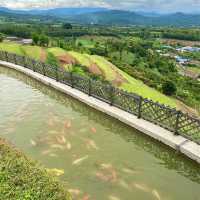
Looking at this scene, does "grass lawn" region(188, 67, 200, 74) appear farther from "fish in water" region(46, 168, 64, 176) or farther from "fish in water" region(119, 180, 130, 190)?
"fish in water" region(46, 168, 64, 176)

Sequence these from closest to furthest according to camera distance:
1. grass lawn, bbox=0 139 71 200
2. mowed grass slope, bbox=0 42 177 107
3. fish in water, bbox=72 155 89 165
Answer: grass lawn, bbox=0 139 71 200 < fish in water, bbox=72 155 89 165 < mowed grass slope, bbox=0 42 177 107

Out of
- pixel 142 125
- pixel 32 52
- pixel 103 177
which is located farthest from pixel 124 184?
pixel 32 52

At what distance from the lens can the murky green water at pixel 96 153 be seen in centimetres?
871

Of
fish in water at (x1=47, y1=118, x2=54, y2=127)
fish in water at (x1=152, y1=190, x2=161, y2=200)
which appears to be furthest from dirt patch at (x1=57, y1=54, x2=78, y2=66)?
fish in water at (x1=152, y1=190, x2=161, y2=200)

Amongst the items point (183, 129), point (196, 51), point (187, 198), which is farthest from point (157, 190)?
point (196, 51)

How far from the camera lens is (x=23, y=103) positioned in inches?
624

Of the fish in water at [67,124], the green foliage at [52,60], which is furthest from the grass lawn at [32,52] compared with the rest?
the fish in water at [67,124]

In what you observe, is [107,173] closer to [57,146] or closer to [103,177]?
[103,177]

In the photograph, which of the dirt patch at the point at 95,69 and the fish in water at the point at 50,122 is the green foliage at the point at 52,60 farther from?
the fish in water at the point at 50,122

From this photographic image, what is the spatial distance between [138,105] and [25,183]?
24.1ft

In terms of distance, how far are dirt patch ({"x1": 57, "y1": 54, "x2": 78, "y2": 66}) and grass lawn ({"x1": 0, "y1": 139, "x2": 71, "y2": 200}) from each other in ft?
67.2

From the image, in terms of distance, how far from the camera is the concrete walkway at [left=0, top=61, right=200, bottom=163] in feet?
34.9

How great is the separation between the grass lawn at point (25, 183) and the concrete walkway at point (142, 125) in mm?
5316

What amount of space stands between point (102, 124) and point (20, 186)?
259 inches
